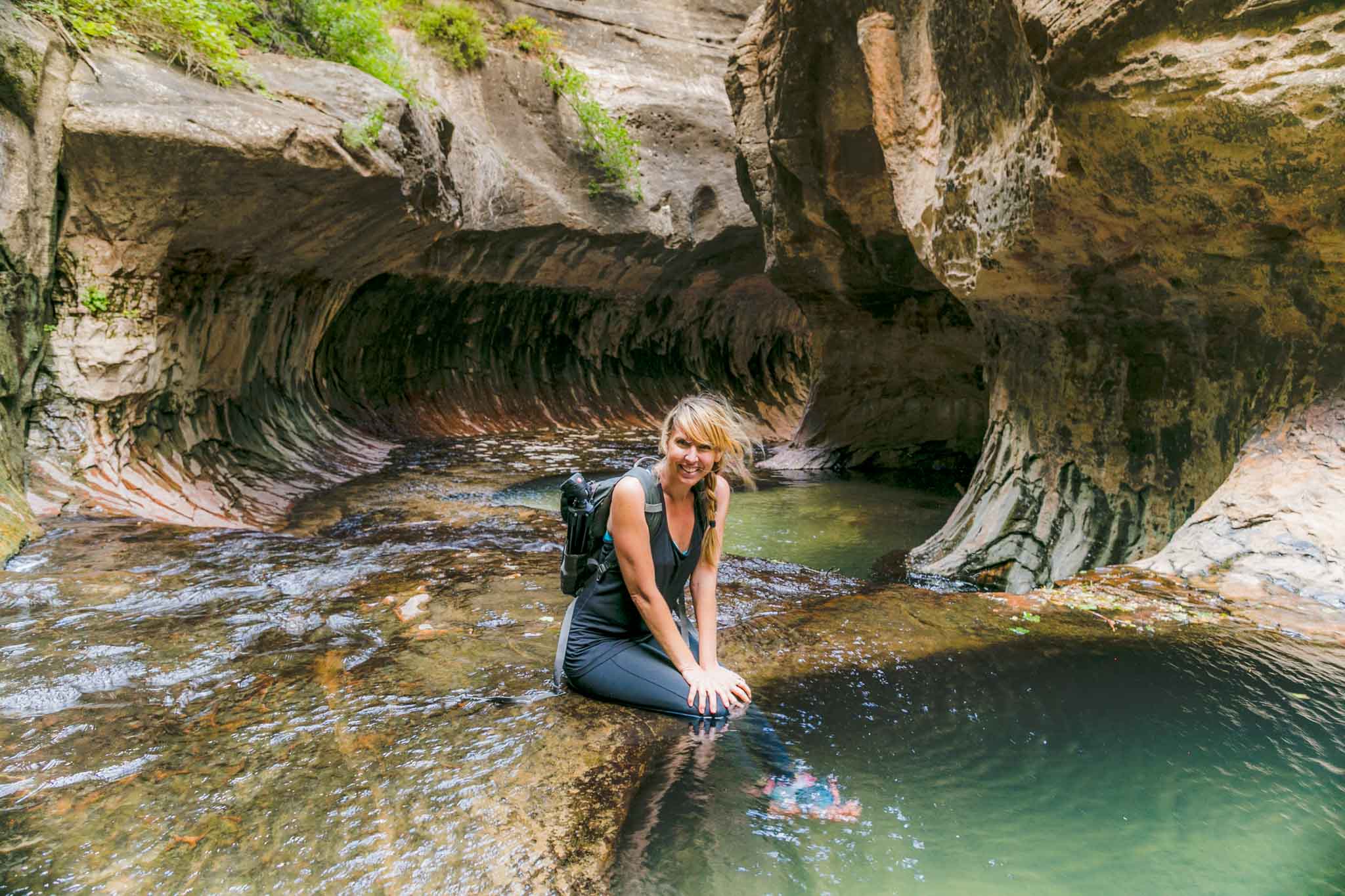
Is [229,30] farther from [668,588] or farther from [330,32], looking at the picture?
[668,588]

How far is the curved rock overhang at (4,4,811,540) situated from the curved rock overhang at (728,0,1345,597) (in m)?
4.02

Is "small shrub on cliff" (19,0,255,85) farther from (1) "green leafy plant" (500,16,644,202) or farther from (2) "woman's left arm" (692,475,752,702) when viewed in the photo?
(1) "green leafy plant" (500,16,644,202)

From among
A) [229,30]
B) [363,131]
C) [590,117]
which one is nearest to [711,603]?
[363,131]

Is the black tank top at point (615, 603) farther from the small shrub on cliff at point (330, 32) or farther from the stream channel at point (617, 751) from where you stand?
the small shrub on cliff at point (330, 32)

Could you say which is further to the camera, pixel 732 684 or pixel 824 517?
pixel 824 517

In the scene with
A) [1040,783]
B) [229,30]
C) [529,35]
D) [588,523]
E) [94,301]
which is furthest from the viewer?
[529,35]

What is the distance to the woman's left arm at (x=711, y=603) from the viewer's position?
2516mm

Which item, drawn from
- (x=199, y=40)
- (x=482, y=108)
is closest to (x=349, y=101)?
(x=199, y=40)

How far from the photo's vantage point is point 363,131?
7.28m

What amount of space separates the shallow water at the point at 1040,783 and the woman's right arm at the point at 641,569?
0.25 meters

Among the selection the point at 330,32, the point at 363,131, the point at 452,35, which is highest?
the point at 452,35

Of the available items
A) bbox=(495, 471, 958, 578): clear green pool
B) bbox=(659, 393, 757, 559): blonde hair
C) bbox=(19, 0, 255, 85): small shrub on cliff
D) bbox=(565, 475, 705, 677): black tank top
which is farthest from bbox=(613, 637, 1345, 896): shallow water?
bbox=(19, 0, 255, 85): small shrub on cliff

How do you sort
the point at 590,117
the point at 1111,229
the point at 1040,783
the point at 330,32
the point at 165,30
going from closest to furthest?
the point at 1040,783 < the point at 1111,229 < the point at 165,30 < the point at 330,32 < the point at 590,117

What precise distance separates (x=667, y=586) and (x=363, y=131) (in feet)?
19.4
